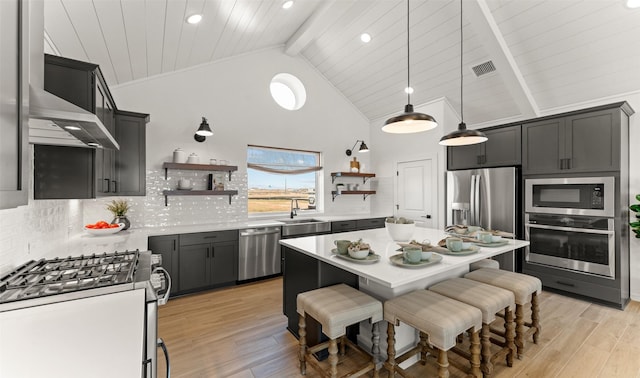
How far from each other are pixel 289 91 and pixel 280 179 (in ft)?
5.52

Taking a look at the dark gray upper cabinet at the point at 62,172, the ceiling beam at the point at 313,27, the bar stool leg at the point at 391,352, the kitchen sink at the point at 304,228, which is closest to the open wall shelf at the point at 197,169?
the kitchen sink at the point at 304,228

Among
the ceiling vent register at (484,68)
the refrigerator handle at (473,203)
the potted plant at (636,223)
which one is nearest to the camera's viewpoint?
the potted plant at (636,223)

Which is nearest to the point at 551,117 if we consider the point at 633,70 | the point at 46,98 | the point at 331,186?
the point at 633,70

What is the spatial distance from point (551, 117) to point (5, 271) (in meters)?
5.28

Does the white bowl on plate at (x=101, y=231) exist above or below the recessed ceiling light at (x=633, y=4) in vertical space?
below

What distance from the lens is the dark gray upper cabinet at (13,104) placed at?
2.46 ft

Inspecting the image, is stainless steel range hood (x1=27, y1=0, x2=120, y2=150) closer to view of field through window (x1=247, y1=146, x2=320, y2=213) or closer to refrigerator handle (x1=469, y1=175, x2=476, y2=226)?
view of field through window (x1=247, y1=146, x2=320, y2=213)

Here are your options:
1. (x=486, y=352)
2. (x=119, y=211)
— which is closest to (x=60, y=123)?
(x=119, y=211)

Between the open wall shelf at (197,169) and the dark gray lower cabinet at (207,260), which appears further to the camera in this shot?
the open wall shelf at (197,169)

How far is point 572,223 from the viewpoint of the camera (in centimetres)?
343

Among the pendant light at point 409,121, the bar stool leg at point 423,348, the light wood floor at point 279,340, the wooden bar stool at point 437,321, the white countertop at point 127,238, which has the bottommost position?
the light wood floor at point 279,340

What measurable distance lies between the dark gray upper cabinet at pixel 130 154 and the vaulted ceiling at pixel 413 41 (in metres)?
0.57

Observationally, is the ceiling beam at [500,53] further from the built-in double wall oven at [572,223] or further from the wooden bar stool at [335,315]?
the wooden bar stool at [335,315]

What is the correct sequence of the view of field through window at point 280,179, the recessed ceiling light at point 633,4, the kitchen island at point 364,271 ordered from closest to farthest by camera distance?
the kitchen island at point 364,271 → the recessed ceiling light at point 633,4 → the view of field through window at point 280,179
